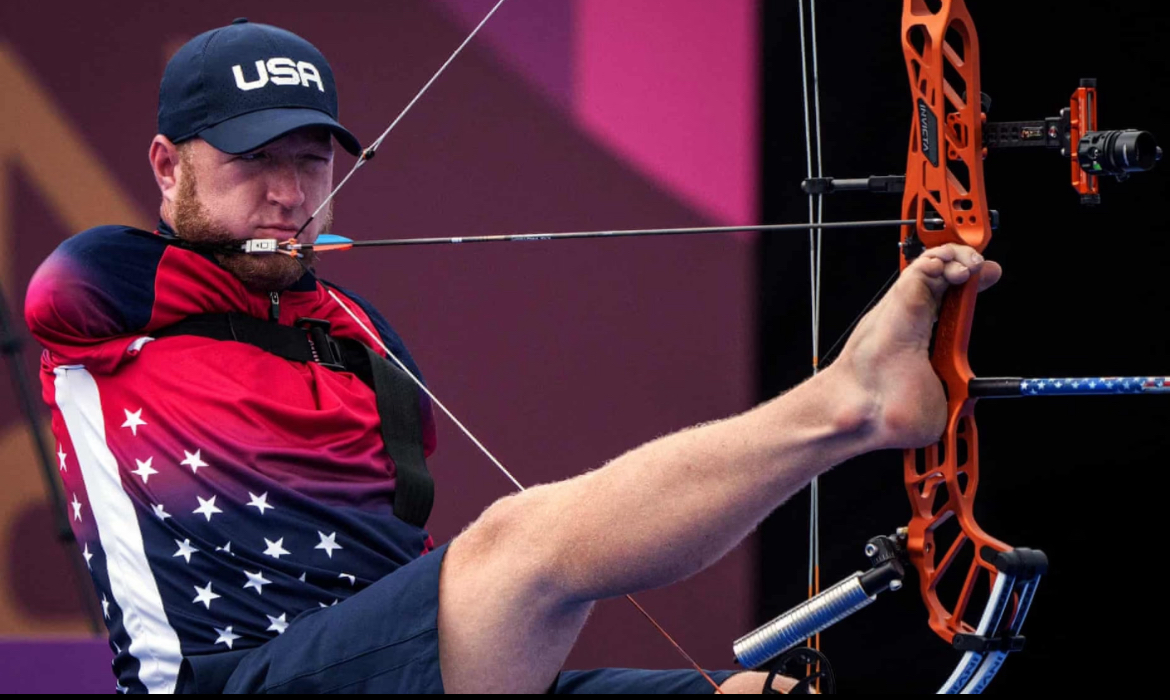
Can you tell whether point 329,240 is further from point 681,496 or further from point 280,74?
point 681,496

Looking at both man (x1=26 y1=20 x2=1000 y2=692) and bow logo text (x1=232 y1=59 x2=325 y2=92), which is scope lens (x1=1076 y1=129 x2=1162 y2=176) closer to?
man (x1=26 y1=20 x2=1000 y2=692)

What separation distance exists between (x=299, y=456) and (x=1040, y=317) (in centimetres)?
114

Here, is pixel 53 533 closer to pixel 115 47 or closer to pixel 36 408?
pixel 36 408

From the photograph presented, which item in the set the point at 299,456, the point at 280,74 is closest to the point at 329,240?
the point at 280,74

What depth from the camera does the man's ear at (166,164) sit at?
1.54m

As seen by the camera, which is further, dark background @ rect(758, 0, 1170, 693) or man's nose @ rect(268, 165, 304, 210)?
dark background @ rect(758, 0, 1170, 693)

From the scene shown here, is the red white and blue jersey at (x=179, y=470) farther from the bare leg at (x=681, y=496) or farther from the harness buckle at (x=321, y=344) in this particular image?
the bare leg at (x=681, y=496)

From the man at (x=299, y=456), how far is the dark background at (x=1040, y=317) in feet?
2.30

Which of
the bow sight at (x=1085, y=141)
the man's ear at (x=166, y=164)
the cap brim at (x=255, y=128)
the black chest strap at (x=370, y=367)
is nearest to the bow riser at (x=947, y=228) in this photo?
the bow sight at (x=1085, y=141)

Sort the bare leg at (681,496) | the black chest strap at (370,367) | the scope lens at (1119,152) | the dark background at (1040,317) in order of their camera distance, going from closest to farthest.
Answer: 1. the bare leg at (681,496)
2. the scope lens at (1119,152)
3. the black chest strap at (370,367)
4. the dark background at (1040,317)

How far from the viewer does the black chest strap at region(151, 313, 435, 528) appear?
57.2 inches

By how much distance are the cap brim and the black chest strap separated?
7.7 inches

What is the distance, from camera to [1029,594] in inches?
44.1

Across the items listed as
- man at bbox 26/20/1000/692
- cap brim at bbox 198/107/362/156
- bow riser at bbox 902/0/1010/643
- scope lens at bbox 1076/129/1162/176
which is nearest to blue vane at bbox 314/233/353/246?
man at bbox 26/20/1000/692
